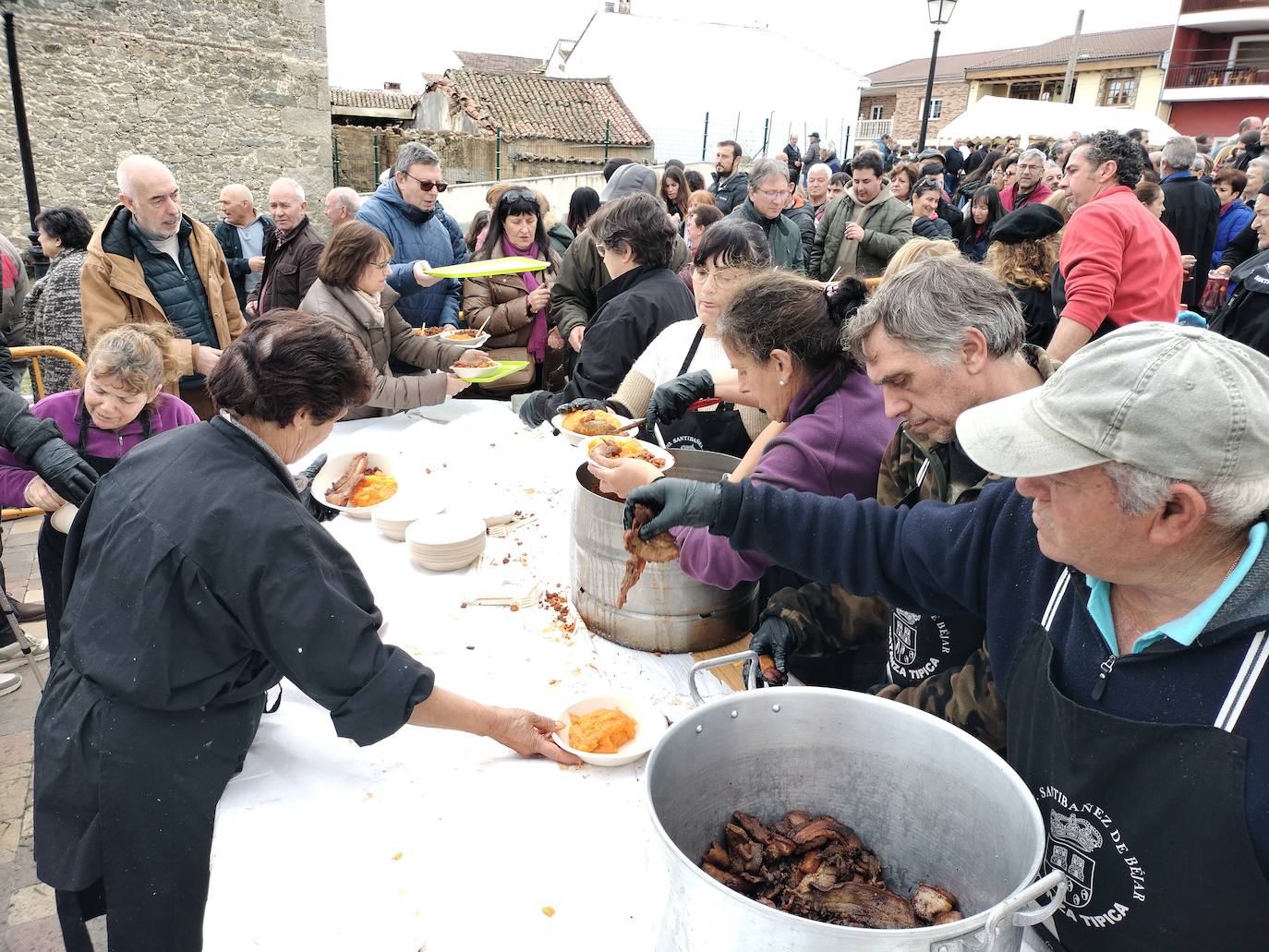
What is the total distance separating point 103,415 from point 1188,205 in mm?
7989

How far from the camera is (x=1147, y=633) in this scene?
1186 mm

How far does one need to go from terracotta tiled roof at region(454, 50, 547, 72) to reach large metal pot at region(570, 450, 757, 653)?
39.9 meters

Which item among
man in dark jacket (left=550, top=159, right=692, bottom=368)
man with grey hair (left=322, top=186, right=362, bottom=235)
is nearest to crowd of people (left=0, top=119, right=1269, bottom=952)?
man in dark jacket (left=550, top=159, right=692, bottom=368)

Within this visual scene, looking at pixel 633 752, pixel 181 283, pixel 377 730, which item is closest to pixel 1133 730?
pixel 633 752

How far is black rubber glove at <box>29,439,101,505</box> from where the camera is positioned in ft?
9.12

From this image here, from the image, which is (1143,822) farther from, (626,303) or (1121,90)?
(1121,90)

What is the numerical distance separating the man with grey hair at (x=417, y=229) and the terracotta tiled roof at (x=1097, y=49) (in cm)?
3874

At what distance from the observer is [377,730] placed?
1.62 metres

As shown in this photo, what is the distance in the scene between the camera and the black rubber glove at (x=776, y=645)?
186 centimetres

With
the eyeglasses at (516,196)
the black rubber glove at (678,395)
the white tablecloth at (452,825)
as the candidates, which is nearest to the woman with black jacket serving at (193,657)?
the white tablecloth at (452,825)

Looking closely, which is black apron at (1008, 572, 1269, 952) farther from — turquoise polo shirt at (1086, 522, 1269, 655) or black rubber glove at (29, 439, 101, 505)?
black rubber glove at (29, 439, 101, 505)

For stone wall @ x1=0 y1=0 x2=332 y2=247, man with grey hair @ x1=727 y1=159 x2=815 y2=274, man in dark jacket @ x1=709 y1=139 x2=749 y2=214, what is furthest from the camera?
stone wall @ x1=0 y1=0 x2=332 y2=247

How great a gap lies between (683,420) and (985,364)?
152 cm

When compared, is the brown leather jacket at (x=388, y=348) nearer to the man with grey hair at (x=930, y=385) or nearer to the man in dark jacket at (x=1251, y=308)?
the man with grey hair at (x=930, y=385)
